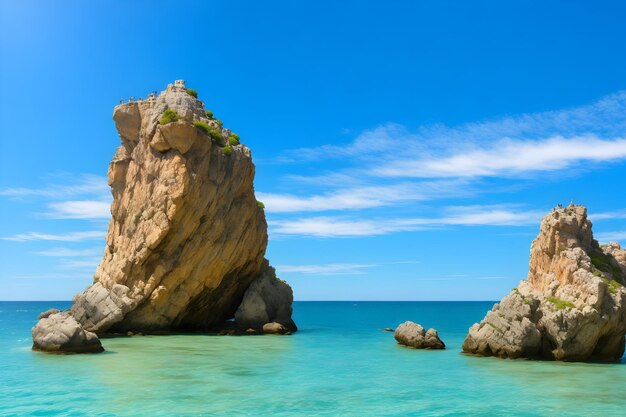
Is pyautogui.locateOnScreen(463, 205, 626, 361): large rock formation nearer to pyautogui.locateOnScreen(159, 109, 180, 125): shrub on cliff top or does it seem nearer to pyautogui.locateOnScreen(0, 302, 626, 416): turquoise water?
pyautogui.locateOnScreen(0, 302, 626, 416): turquoise water

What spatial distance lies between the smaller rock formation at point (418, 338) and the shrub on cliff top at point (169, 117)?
24660 millimetres

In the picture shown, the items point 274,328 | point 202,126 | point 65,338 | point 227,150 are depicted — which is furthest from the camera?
point 274,328

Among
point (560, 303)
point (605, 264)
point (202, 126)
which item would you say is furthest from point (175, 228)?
point (605, 264)

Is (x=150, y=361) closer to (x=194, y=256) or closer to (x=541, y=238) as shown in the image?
(x=194, y=256)

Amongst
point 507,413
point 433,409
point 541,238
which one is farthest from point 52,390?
point 541,238

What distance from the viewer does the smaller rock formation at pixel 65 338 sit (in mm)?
33344

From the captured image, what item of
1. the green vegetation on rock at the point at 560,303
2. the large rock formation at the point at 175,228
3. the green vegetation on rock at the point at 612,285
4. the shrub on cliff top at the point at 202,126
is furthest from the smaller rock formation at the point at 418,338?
the shrub on cliff top at the point at 202,126

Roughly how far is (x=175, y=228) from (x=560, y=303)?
95.4 feet

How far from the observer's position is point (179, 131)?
46188mm

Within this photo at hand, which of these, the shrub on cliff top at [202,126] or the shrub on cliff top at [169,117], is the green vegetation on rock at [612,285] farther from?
the shrub on cliff top at [169,117]

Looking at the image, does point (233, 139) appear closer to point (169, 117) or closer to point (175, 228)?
point (169, 117)

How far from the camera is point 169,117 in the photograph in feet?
153

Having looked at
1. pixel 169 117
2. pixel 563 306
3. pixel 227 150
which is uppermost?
pixel 169 117

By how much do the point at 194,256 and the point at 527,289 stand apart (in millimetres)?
26031
